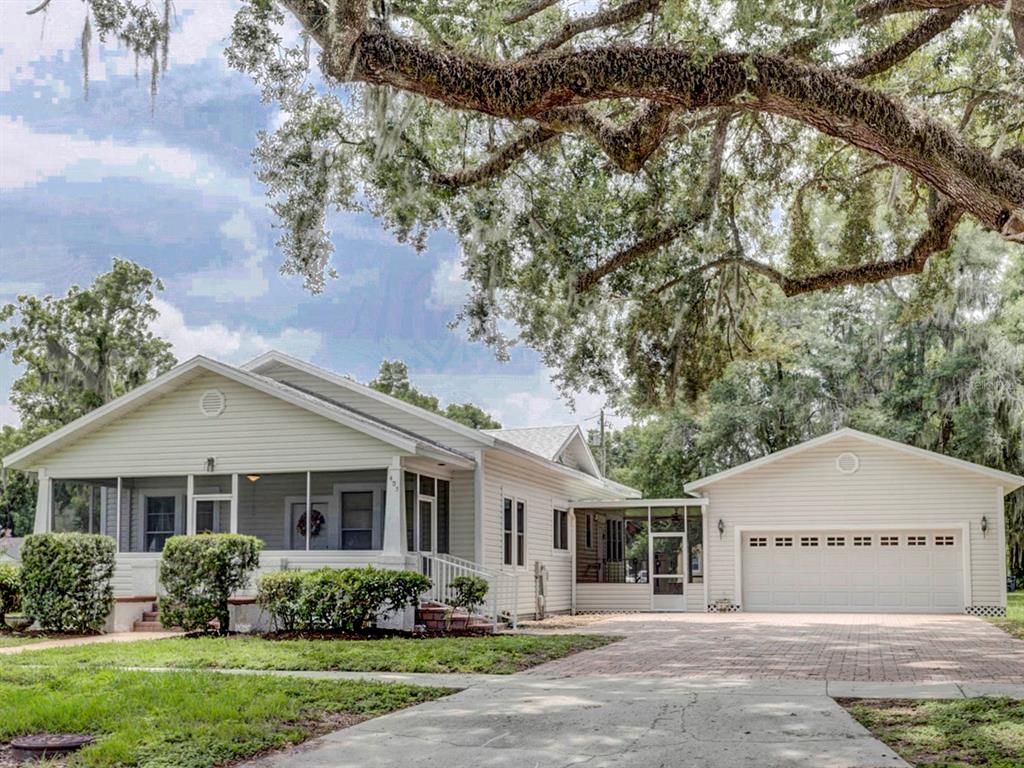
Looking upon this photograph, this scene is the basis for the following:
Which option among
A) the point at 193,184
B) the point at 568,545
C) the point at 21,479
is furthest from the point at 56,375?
the point at 193,184

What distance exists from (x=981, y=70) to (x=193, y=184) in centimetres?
9099

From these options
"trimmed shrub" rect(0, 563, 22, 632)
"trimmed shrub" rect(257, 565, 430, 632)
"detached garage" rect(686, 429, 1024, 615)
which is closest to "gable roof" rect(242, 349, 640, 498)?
"detached garage" rect(686, 429, 1024, 615)

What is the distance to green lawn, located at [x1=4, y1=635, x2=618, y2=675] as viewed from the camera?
10.9 m

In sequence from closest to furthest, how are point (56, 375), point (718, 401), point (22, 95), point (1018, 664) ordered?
point (1018, 664), point (718, 401), point (56, 375), point (22, 95)

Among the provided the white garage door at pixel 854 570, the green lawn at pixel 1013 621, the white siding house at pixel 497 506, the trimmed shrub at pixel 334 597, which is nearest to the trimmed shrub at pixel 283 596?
the trimmed shrub at pixel 334 597

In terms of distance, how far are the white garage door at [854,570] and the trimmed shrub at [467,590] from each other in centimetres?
964

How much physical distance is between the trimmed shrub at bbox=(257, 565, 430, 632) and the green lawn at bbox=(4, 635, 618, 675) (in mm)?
716

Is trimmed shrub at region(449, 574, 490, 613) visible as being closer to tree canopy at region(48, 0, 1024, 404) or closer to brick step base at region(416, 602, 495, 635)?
brick step base at region(416, 602, 495, 635)

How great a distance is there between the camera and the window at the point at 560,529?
2341 cm

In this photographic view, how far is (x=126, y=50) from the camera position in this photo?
10.0 meters

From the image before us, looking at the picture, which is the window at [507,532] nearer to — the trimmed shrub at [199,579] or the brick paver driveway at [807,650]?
the brick paver driveway at [807,650]

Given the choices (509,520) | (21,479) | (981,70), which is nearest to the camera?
(981,70)

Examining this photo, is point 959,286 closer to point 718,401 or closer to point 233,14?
point 718,401

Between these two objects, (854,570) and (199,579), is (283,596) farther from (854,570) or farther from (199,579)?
(854,570)
